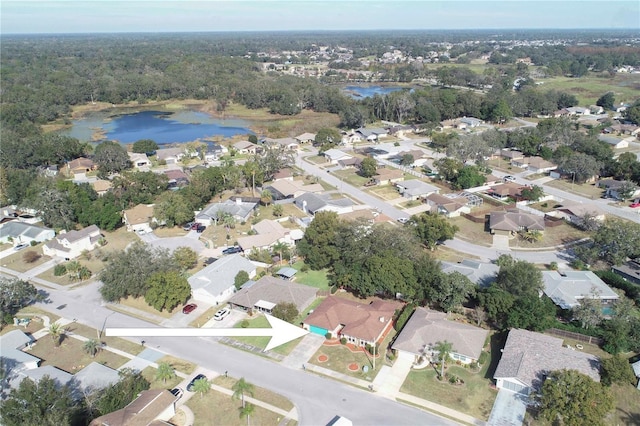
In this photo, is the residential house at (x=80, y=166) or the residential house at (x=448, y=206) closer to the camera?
the residential house at (x=448, y=206)

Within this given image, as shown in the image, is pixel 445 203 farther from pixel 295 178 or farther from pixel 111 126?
pixel 111 126

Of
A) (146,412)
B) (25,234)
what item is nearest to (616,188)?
(146,412)

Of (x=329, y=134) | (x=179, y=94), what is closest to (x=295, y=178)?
(x=329, y=134)

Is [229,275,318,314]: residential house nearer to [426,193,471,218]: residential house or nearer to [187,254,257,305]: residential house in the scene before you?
[187,254,257,305]: residential house

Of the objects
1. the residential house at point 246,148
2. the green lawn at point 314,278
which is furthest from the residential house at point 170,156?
the green lawn at point 314,278

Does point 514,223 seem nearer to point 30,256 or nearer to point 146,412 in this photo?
point 146,412

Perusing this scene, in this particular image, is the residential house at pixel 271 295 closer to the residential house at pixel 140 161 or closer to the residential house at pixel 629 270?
the residential house at pixel 629 270


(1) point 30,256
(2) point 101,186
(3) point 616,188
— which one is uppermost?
(3) point 616,188
